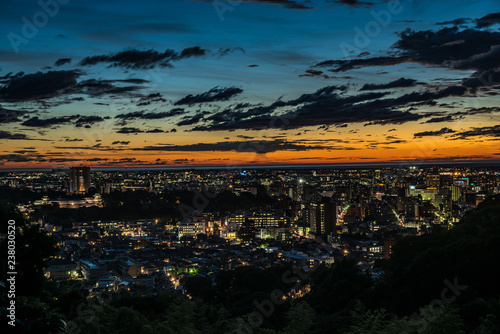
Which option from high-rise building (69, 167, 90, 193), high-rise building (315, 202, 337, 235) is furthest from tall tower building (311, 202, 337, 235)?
high-rise building (69, 167, 90, 193)

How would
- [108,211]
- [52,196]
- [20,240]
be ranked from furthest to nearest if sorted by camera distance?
[52,196]
[108,211]
[20,240]

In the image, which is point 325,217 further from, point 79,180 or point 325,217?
point 79,180

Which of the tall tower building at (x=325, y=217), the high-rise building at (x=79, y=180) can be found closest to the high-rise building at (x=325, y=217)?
the tall tower building at (x=325, y=217)

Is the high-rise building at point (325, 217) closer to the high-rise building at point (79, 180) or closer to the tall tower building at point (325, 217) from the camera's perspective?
the tall tower building at point (325, 217)

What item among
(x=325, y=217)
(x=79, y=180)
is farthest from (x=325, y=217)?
(x=79, y=180)

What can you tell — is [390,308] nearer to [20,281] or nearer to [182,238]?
[20,281]

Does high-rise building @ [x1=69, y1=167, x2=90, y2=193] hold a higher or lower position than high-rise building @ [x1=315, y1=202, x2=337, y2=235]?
higher

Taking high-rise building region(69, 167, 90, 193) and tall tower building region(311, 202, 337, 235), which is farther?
high-rise building region(69, 167, 90, 193)

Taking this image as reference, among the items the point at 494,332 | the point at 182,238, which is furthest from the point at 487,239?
the point at 182,238

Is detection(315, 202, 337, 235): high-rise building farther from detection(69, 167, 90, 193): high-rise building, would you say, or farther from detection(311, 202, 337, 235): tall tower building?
detection(69, 167, 90, 193): high-rise building
